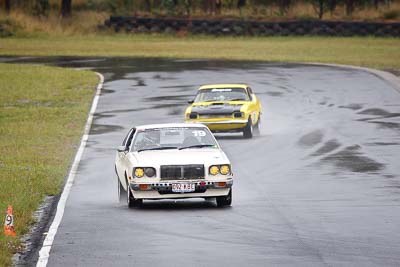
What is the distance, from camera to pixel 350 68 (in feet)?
178

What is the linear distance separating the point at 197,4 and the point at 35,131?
65032 mm

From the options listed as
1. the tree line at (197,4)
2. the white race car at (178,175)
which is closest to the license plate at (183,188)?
the white race car at (178,175)

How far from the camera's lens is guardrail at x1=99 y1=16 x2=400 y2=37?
259 feet

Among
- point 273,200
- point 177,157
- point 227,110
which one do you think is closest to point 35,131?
point 227,110

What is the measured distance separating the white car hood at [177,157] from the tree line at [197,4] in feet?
216

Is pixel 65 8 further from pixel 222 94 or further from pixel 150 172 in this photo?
pixel 150 172

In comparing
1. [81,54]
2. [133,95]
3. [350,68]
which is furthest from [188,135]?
[81,54]

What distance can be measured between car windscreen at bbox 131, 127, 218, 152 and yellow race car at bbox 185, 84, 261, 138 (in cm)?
1071

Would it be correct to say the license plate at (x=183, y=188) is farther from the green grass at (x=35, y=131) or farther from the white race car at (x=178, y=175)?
the green grass at (x=35, y=131)

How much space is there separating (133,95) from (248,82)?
6.33 meters

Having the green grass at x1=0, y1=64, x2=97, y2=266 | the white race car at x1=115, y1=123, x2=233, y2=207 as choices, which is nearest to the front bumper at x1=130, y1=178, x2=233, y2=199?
the white race car at x1=115, y1=123, x2=233, y2=207

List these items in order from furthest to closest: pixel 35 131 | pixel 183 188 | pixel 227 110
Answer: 1. pixel 35 131
2. pixel 227 110
3. pixel 183 188

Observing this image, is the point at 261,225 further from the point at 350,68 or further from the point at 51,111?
the point at 350,68

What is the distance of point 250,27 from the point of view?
8112 centimetres
